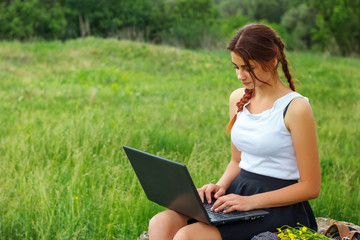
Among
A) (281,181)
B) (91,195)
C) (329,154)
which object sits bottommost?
(329,154)

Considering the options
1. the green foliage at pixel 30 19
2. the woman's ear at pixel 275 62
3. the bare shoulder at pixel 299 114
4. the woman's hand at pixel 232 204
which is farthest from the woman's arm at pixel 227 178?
the green foliage at pixel 30 19

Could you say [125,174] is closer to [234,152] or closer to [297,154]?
[234,152]

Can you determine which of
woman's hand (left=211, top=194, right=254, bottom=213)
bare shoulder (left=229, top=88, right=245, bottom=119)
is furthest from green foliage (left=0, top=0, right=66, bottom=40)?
woman's hand (left=211, top=194, right=254, bottom=213)

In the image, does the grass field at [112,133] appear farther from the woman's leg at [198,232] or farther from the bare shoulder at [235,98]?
the woman's leg at [198,232]

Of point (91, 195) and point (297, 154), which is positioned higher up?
point (297, 154)

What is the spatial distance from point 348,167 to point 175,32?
35.3 m

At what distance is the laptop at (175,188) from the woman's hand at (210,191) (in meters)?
0.05

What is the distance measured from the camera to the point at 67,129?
5375mm

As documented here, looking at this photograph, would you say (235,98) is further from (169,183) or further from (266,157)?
(169,183)

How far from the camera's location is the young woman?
2123 millimetres

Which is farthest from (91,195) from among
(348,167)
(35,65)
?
(35,65)

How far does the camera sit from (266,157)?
2283 mm

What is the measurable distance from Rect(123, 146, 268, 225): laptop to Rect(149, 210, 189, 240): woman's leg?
0.15 feet

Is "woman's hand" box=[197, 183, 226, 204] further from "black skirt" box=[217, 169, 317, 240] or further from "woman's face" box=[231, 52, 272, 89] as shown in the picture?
"woman's face" box=[231, 52, 272, 89]
